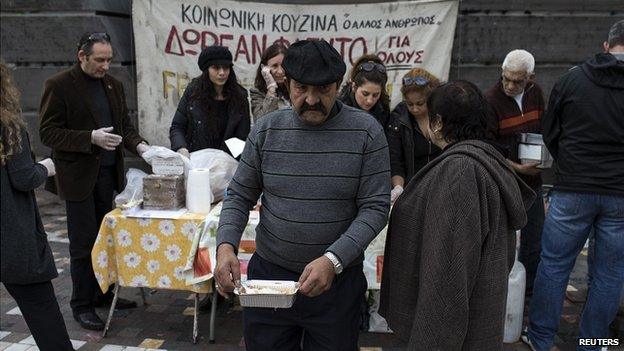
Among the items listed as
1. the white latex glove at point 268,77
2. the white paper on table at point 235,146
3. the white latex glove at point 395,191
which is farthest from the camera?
the white latex glove at point 268,77

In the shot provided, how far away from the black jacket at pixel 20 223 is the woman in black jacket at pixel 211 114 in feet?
4.30

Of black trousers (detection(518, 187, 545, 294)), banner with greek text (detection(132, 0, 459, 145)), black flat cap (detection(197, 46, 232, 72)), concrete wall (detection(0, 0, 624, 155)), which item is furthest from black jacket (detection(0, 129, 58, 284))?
concrete wall (detection(0, 0, 624, 155))

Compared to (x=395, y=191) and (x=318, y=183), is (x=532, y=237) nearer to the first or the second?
(x=395, y=191)

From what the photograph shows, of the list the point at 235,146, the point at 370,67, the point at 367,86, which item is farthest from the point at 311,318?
the point at 235,146

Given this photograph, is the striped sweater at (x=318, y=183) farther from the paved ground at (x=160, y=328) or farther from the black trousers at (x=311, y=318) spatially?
the paved ground at (x=160, y=328)

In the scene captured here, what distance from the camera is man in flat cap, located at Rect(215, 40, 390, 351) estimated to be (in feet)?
5.87

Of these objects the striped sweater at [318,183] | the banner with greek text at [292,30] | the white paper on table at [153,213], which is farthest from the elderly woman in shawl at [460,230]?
the banner with greek text at [292,30]

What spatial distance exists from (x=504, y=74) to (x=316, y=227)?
2168 millimetres

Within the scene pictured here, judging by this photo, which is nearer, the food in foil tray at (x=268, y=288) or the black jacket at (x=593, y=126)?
the food in foil tray at (x=268, y=288)

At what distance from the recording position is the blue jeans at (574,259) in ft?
9.39

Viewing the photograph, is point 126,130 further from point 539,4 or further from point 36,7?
point 539,4

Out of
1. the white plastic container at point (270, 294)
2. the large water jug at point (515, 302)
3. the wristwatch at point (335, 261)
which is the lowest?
the large water jug at point (515, 302)

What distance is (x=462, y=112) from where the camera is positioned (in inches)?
69.9

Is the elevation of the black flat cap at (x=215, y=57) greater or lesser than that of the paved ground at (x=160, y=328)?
greater
